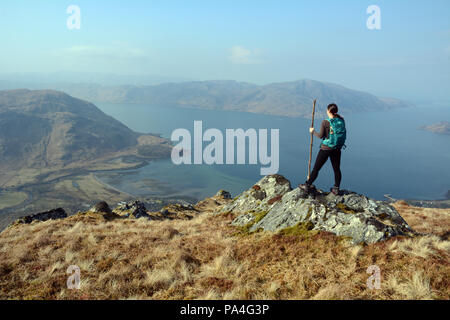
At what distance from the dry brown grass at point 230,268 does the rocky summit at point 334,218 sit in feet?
2.10

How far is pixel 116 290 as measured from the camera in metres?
7.76

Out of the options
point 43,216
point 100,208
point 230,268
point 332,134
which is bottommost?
point 43,216

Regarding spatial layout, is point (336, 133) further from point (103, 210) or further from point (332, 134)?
point (103, 210)

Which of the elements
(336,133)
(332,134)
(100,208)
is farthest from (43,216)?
(336,133)

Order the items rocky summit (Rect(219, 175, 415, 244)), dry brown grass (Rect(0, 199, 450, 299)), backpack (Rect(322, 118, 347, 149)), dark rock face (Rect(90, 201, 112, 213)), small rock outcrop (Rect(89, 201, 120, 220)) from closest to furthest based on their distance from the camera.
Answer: dry brown grass (Rect(0, 199, 450, 299)) → rocky summit (Rect(219, 175, 415, 244)) → backpack (Rect(322, 118, 347, 149)) → small rock outcrop (Rect(89, 201, 120, 220)) → dark rock face (Rect(90, 201, 112, 213))

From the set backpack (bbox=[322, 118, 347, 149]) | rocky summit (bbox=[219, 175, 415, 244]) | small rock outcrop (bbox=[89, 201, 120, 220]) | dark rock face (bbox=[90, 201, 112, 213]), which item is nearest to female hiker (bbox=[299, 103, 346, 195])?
backpack (bbox=[322, 118, 347, 149])

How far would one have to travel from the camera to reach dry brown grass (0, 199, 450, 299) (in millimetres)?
7203

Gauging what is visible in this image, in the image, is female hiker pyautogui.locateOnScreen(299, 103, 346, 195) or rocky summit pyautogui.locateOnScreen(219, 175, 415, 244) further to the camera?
female hiker pyautogui.locateOnScreen(299, 103, 346, 195)

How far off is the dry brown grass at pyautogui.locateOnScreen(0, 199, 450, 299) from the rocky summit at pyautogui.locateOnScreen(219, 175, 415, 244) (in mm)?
640

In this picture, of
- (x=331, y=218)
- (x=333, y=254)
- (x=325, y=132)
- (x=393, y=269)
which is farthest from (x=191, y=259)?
(x=325, y=132)

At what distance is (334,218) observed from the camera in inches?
423

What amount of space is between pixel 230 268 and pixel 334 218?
4967mm

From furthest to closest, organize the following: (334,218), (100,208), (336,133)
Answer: (100,208), (336,133), (334,218)

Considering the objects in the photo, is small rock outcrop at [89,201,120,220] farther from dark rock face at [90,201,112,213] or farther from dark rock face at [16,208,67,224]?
dark rock face at [16,208,67,224]
